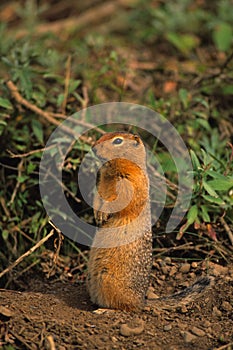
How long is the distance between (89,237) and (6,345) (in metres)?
1.65

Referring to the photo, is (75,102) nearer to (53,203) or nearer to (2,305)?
(53,203)

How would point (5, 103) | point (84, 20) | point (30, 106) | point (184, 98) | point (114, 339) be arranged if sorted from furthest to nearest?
point (84, 20)
point (184, 98)
point (30, 106)
point (5, 103)
point (114, 339)

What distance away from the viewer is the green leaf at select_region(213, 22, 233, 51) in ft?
23.6

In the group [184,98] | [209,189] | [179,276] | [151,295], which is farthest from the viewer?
[184,98]

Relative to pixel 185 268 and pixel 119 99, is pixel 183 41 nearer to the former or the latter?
pixel 119 99

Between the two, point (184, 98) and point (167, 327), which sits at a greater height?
point (184, 98)

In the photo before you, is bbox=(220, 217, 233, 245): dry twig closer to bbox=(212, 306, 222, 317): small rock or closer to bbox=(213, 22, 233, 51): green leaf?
bbox=(212, 306, 222, 317): small rock

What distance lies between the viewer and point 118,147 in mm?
4344

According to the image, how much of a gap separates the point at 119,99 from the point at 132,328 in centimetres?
323

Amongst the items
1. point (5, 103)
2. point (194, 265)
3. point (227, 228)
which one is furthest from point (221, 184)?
point (5, 103)

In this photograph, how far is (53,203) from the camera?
213 inches

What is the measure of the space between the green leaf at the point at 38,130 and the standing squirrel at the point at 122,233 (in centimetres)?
125

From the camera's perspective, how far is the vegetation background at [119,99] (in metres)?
5.14

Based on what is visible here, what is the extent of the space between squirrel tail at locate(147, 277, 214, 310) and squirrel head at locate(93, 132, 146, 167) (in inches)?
41.7
